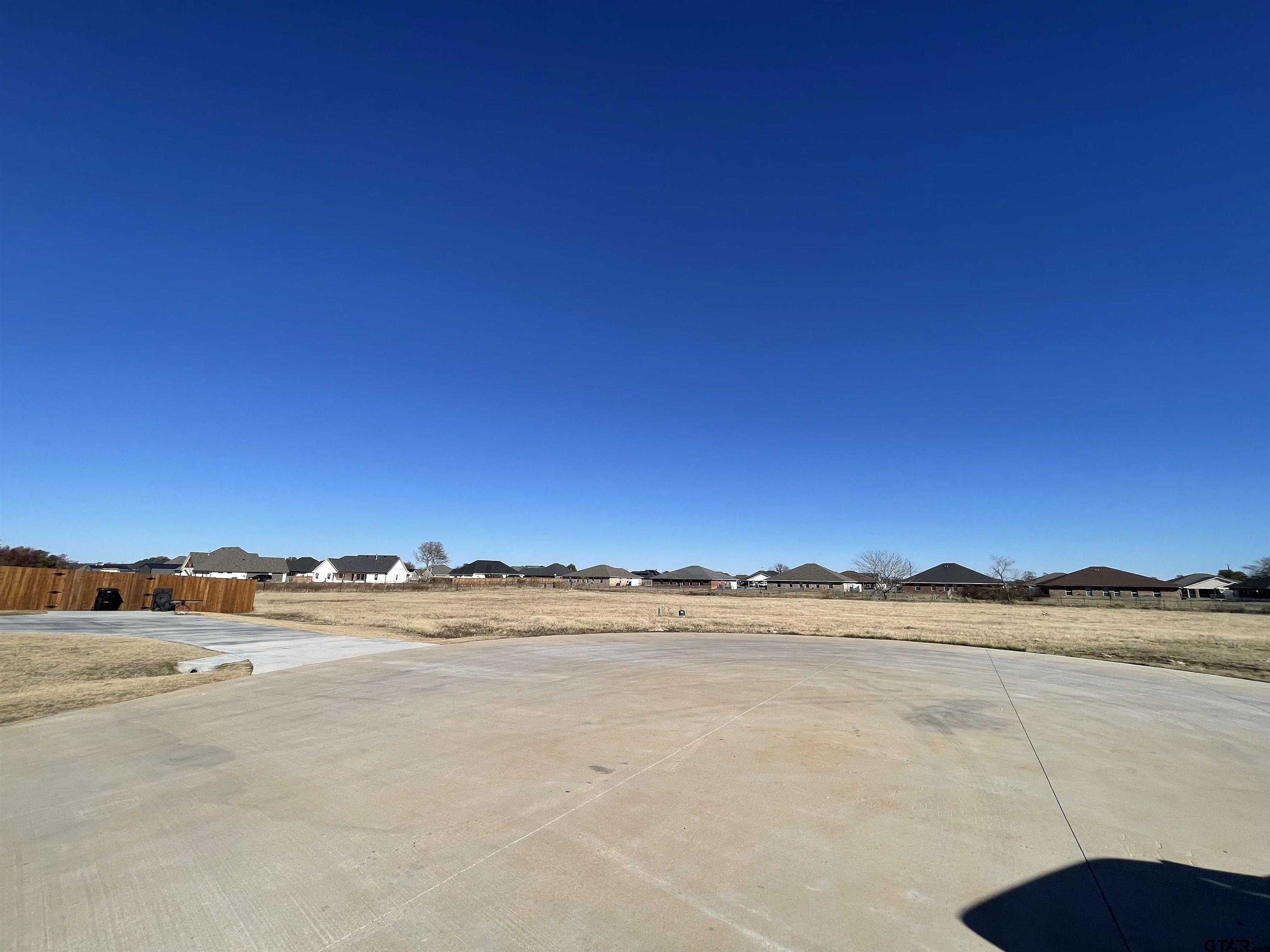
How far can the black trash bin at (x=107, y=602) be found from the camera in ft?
94.5

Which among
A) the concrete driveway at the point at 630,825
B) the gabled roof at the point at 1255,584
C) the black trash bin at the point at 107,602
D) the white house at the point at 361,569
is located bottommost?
the concrete driveway at the point at 630,825

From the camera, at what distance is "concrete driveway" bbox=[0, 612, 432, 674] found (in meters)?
13.8

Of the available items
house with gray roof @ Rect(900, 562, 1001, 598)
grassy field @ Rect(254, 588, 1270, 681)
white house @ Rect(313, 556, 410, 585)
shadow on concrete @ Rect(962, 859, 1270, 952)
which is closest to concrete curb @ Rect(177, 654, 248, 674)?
grassy field @ Rect(254, 588, 1270, 681)

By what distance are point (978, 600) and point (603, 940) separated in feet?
205

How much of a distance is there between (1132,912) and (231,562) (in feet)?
362

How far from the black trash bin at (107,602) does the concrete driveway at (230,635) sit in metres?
2.67

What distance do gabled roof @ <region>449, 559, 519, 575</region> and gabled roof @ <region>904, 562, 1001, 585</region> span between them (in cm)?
8285

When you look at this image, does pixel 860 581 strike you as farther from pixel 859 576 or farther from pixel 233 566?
pixel 233 566

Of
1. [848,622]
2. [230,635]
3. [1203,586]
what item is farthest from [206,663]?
[1203,586]

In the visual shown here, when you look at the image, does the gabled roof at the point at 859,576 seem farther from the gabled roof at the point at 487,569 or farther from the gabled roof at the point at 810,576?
the gabled roof at the point at 487,569

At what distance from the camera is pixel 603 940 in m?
3.17

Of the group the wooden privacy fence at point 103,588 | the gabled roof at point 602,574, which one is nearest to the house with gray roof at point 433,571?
the gabled roof at point 602,574

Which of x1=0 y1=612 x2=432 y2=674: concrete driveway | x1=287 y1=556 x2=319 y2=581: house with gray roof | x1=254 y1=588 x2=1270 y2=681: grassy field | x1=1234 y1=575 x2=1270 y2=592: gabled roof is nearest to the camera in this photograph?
x1=0 y1=612 x2=432 y2=674: concrete driveway

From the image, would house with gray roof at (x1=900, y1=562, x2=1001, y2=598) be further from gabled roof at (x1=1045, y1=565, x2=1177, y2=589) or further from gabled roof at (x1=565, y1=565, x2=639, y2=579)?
gabled roof at (x1=565, y1=565, x2=639, y2=579)
